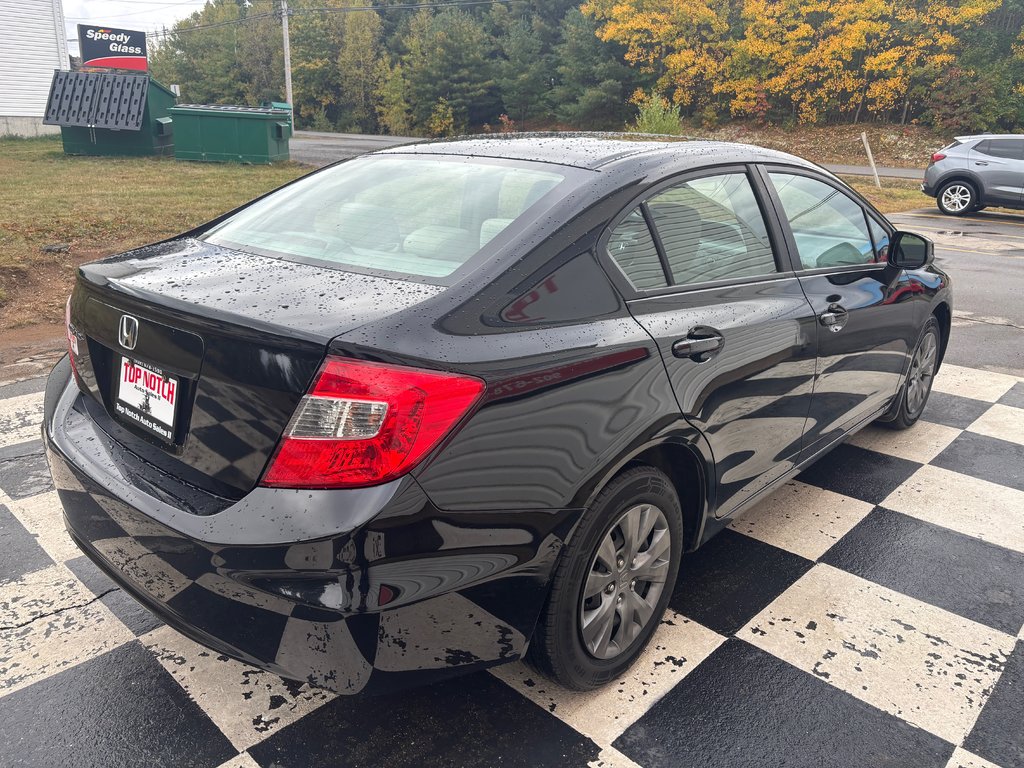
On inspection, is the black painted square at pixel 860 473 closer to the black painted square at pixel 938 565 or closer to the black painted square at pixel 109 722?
the black painted square at pixel 938 565

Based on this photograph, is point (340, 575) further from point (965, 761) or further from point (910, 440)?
point (910, 440)

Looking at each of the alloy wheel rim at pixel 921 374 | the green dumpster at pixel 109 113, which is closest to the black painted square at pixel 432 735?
the alloy wheel rim at pixel 921 374

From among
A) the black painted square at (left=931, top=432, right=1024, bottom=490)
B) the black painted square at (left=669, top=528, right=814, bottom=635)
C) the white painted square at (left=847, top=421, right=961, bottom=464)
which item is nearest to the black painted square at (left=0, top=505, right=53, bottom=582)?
the black painted square at (left=669, top=528, right=814, bottom=635)

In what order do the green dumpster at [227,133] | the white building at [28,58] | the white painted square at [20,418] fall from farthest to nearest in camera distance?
1. the white building at [28,58]
2. the green dumpster at [227,133]
3. the white painted square at [20,418]

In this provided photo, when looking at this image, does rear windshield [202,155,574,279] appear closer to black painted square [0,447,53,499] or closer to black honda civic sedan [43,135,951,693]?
black honda civic sedan [43,135,951,693]

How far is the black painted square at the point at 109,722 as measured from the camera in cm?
200

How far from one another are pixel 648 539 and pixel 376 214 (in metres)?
1.26

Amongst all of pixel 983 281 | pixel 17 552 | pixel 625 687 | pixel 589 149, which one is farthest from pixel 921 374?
pixel 983 281

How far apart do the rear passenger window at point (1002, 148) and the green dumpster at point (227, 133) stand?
13534mm

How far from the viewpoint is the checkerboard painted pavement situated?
206 cm

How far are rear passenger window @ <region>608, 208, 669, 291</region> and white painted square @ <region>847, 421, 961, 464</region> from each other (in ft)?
7.95

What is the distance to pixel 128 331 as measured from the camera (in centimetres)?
205

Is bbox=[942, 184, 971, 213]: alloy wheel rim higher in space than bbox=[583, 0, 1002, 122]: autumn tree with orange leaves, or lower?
lower

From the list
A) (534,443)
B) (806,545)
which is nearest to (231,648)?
(534,443)
